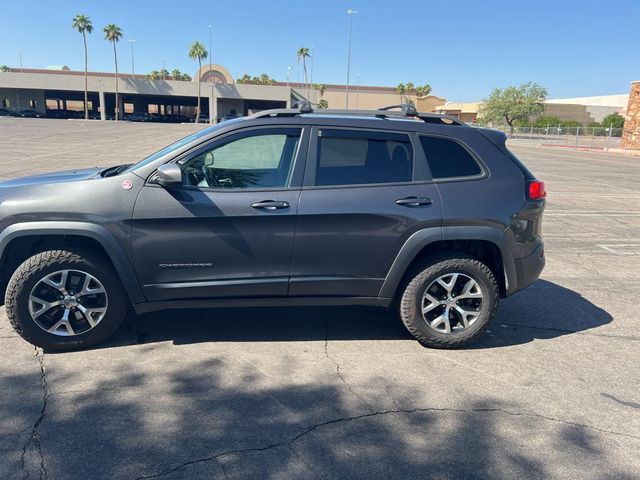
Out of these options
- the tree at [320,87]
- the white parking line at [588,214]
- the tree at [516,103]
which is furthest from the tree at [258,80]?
the white parking line at [588,214]

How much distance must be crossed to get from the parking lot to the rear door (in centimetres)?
65

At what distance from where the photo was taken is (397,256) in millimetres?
3785

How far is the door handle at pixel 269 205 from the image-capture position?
3582mm

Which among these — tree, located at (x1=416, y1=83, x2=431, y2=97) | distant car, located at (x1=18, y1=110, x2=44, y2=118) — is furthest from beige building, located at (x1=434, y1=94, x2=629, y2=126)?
distant car, located at (x1=18, y1=110, x2=44, y2=118)

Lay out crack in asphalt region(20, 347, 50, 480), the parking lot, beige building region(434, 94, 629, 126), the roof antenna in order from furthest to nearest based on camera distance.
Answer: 1. beige building region(434, 94, 629, 126)
2. the roof antenna
3. the parking lot
4. crack in asphalt region(20, 347, 50, 480)

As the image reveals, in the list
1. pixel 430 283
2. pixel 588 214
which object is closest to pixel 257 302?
pixel 430 283

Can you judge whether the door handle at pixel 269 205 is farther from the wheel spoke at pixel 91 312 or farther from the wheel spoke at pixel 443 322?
the wheel spoke at pixel 443 322

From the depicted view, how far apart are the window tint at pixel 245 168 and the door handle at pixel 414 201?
3.03 ft

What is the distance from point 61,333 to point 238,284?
140cm

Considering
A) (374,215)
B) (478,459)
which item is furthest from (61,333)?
(478,459)

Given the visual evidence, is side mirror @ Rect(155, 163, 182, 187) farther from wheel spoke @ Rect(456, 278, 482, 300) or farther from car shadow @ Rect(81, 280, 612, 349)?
wheel spoke @ Rect(456, 278, 482, 300)

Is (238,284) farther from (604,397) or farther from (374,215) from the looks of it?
(604,397)

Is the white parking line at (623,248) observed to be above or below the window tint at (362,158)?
below

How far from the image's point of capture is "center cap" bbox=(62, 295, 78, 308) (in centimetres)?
362
